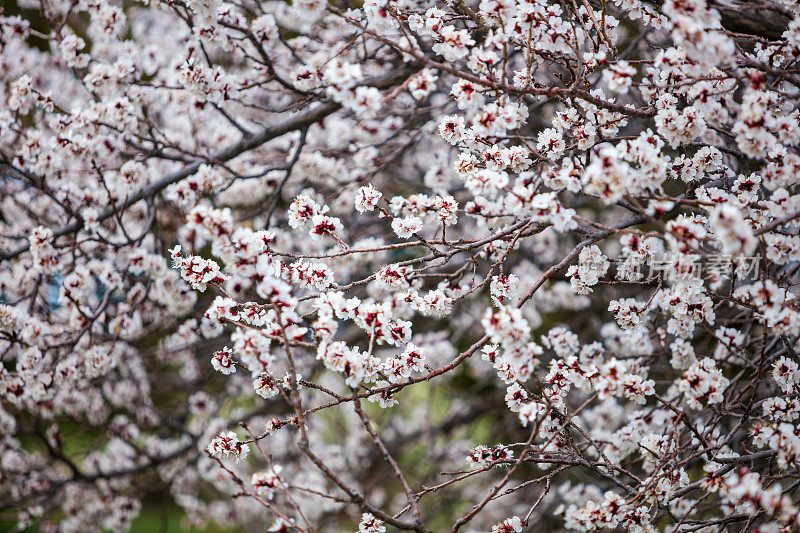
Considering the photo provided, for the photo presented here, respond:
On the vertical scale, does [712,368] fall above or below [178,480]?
below

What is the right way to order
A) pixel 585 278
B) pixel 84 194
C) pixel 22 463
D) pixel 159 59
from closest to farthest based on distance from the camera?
pixel 585 278 < pixel 84 194 < pixel 159 59 < pixel 22 463

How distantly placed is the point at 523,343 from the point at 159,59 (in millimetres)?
3372

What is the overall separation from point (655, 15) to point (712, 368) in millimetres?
1485

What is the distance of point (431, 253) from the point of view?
7.53 ft

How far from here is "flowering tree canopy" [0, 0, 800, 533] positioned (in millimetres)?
1871

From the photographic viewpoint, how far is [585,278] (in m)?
2.38

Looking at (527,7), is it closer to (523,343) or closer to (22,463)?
(523,343)

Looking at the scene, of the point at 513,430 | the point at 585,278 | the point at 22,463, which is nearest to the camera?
the point at 585,278

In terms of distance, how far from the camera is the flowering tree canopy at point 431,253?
187 centimetres

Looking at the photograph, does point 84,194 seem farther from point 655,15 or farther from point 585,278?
point 655,15

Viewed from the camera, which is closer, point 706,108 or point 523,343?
point 523,343

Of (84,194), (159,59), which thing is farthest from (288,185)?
(84,194)

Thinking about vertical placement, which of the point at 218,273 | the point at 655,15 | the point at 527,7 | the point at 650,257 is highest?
the point at 655,15

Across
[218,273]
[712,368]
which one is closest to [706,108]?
[712,368]
